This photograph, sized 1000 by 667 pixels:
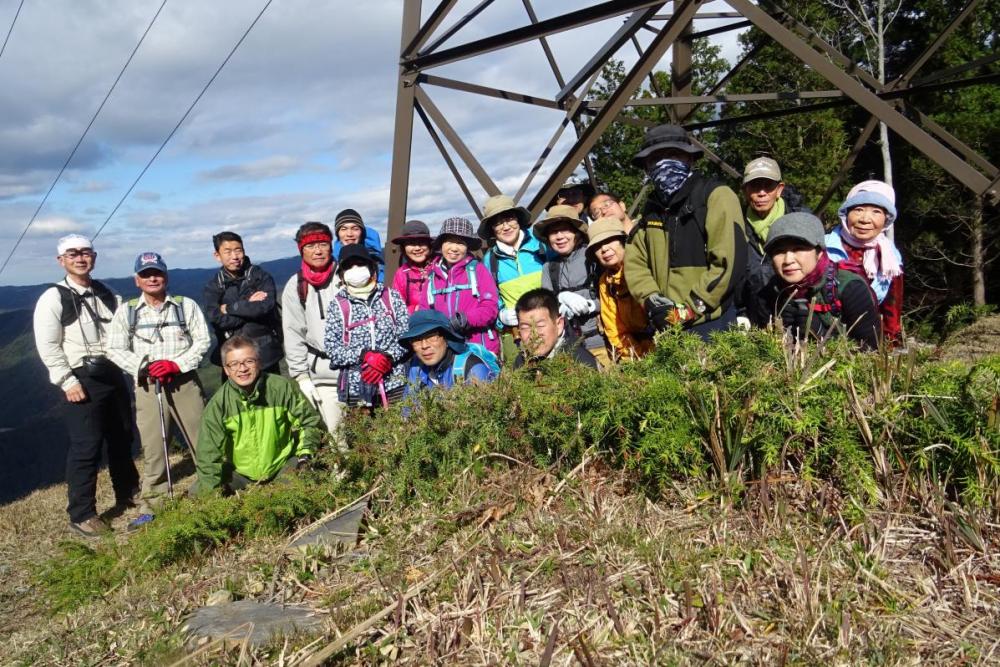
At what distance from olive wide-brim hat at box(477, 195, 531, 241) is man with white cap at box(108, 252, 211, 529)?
2.34m

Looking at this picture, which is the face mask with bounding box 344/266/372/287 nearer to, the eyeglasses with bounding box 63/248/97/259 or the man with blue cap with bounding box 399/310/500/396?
the man with blue cap with bounding box 399/310/500/396

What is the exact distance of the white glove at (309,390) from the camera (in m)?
5.21

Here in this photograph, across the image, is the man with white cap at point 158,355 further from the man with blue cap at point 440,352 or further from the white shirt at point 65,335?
the man with blue cap at point 440,352

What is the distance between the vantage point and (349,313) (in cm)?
480

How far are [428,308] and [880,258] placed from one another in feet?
9.10

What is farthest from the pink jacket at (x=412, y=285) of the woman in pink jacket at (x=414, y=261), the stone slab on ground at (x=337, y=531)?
the stone slab on ground at (x=337, y=531)

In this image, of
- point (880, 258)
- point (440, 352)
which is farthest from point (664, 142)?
point (440, 352)

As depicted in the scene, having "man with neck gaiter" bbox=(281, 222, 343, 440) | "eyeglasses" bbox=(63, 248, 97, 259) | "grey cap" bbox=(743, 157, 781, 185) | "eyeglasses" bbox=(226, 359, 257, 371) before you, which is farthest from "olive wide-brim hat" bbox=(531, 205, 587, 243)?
"eyeglasses" bbox=(63, 248, 97, 259)

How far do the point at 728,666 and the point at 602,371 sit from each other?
4.61 ft

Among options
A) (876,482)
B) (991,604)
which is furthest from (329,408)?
(991,604)

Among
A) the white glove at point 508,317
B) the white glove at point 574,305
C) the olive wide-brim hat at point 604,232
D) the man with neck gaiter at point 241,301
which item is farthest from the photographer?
the man with neck gaiter at point 241,301

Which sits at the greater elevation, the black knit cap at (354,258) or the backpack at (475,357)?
the black knit cap at (354,258)

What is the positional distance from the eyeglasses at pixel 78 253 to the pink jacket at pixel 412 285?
7.63 feet

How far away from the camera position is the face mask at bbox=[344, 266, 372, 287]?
4844 millimetres
